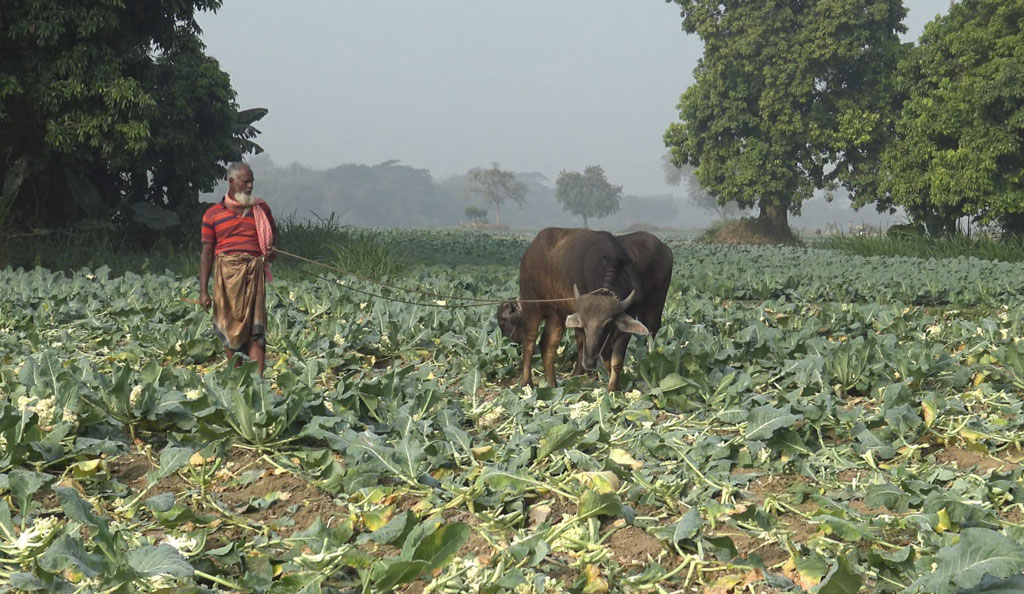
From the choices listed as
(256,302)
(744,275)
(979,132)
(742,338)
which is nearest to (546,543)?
(256,302)

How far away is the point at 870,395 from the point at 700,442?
245 centimetres

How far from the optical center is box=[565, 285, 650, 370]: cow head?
6.40 meters

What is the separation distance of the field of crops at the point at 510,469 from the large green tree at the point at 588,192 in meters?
118

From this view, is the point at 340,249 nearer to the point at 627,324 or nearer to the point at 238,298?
the point at 238,298

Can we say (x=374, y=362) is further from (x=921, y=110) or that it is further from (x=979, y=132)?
(x=921, y=110)

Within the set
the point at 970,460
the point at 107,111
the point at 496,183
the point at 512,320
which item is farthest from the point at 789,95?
the point at 496,183

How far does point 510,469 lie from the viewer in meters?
4.57

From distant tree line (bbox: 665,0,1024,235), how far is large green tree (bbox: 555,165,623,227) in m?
82.6

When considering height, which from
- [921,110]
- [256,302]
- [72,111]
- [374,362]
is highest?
[921,110]

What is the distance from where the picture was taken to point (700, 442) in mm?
5109

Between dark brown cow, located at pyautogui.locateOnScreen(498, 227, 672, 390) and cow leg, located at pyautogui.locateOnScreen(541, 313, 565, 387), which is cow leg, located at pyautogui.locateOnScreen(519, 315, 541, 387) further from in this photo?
cow leg, located at pyautogui.locateOnScreen(541, 313, 565, 387)

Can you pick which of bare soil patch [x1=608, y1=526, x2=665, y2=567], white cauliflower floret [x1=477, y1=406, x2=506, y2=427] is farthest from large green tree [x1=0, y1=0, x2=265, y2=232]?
bare soil patch [x1=608, y1=526, x2=665, y2=567]

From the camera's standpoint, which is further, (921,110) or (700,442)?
(921,110)

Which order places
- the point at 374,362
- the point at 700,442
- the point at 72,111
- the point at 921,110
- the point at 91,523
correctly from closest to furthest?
the point at 91,523 → the point at 700,442 → the point at 374,362 → the point at 72,111 → the point at 921,110
